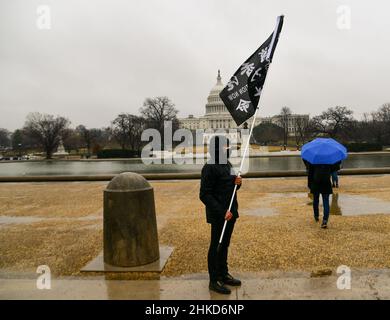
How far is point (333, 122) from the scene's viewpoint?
83.8 m

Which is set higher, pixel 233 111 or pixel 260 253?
pixel 233 111

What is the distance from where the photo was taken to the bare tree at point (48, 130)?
2854 inches

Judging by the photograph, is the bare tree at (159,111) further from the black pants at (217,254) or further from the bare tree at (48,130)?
the black pants at (217,254)

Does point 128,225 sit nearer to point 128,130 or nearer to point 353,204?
point 353,204

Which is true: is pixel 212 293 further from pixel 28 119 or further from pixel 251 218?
pixel 28 119

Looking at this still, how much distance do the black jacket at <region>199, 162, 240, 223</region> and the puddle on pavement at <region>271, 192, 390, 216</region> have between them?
5446mm

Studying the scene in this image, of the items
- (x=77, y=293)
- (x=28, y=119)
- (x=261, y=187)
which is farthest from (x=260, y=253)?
(x=28, y=119)

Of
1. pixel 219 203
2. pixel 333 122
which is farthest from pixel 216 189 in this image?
pixel 333 122

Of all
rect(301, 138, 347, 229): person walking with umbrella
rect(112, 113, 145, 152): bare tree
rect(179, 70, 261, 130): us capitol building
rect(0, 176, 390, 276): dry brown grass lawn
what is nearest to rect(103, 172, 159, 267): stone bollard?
rect(0, 176, 390, 276): dry brown grass lawn

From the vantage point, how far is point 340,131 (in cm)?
8169

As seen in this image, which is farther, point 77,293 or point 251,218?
point 251,218

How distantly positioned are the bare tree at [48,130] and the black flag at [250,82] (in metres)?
69.7

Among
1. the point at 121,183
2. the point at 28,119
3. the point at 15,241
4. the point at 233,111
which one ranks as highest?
the point at 28,119

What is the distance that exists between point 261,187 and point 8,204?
8.80 metres
